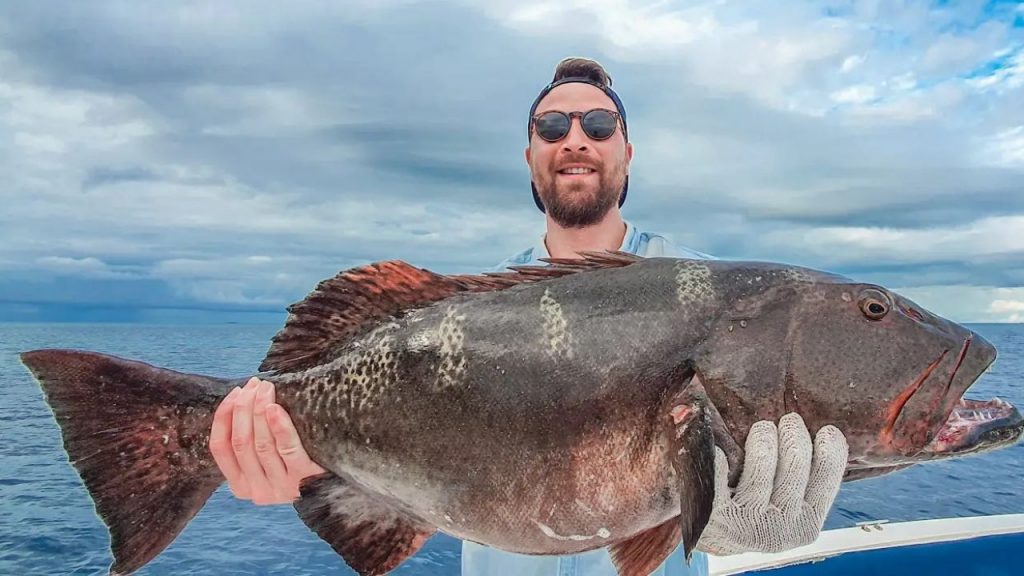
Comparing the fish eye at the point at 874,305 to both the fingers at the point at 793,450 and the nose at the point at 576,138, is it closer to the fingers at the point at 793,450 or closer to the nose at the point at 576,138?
the fingers at the point at 793,450

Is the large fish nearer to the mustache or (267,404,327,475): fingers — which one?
(267,404,327,475): fingers

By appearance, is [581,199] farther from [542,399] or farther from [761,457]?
[761,457]

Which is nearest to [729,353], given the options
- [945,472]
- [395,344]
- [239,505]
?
[395,344]

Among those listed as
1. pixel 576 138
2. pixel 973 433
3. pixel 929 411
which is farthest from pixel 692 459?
pixel 576 138

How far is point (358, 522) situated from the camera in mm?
2975

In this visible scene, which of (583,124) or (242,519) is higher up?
(583,124)

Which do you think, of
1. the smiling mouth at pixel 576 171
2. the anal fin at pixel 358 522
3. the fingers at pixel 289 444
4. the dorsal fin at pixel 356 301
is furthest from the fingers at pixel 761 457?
the smiling mouth at pixel 576 171

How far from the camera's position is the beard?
14.6 ft

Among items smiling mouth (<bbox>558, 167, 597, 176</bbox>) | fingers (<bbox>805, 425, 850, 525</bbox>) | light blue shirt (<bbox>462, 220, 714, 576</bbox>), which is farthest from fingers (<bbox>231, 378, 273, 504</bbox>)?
smiling mouth (<bbox>558, 167, 597, 176</bbox>)

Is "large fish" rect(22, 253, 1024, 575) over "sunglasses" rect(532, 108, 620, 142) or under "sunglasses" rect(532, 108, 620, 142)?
under

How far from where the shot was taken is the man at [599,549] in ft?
8.52

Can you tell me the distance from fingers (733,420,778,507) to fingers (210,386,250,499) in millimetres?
2149

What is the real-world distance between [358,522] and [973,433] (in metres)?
2.49

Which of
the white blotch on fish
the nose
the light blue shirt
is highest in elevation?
the nose
